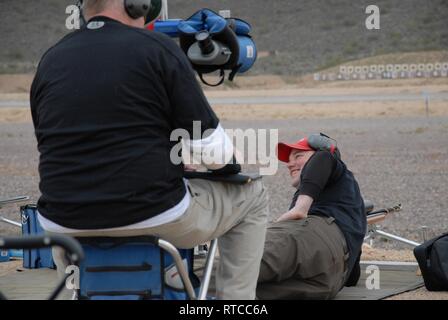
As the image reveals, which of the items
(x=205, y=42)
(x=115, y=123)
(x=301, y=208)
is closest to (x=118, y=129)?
(x=115, y=123)

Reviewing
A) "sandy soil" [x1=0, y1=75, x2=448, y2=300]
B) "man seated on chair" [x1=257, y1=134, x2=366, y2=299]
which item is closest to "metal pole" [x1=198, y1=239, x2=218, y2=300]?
"man seated on chair" [x1=257, y1=134, x2=366, y2=299]

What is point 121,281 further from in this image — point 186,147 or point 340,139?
point 340,139

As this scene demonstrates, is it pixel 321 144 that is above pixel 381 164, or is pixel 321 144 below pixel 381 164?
above

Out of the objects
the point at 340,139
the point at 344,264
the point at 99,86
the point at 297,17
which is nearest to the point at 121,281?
the point at 99,86

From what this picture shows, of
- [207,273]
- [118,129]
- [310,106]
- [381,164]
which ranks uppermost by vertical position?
[118,129]

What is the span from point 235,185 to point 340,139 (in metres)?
15.4

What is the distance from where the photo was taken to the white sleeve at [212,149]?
12.2 ft

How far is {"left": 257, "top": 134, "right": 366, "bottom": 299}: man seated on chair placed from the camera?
16.0ft

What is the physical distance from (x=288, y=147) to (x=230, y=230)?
1526mm

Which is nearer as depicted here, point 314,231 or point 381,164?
point 314,231

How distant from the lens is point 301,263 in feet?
16.1

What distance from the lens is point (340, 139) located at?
63.1 feet

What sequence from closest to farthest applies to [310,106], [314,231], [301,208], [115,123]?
[115,123] < [314,231] < [301,208] < [310,106]

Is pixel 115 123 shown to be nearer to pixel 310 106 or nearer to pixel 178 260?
pixel 178 260
